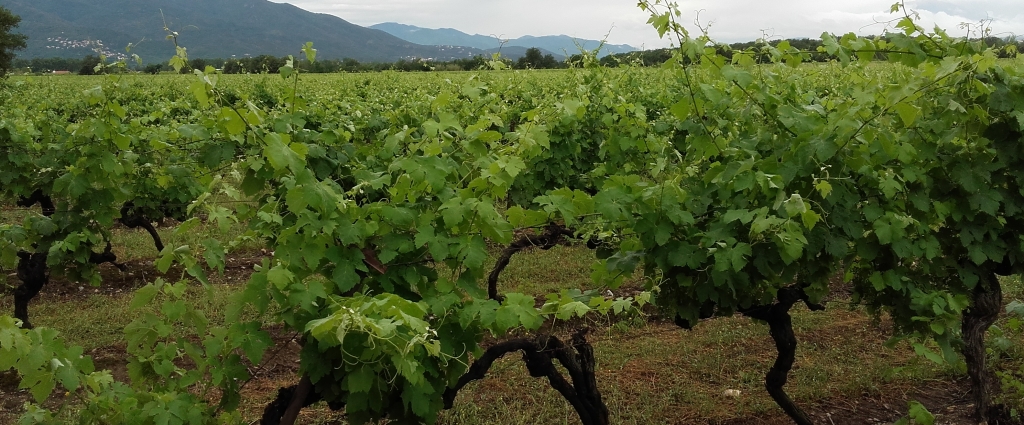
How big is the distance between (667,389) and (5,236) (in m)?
4.75

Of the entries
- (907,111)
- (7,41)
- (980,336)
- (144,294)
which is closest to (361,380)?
(144,294)

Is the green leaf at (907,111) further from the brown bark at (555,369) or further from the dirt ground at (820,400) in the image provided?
the dirt ground at (820,400)

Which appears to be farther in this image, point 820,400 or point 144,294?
point 820,400

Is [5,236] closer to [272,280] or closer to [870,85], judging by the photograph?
[272,280]

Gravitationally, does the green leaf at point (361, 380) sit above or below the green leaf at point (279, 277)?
below

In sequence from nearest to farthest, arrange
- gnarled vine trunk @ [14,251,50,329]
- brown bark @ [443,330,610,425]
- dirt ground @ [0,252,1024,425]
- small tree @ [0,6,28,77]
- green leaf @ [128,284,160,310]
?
green leaf @ [128,284,160,310] < brown bark @ [443,330,610,425] < dirt ground @ [0,252,1024,425] < gnarled vine trunk @ [14,251,50,329] < small tree @ [0,6,28,77]

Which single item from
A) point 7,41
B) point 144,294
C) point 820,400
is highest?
point 144,294

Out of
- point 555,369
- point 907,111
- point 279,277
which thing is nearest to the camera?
point 279,277

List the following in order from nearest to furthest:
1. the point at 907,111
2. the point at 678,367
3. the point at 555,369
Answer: the point at 907,111 → the point at 555,369 → the point at 678,367

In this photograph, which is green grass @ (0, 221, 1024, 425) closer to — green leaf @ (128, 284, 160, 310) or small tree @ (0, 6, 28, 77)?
green leaf @ (128, 284, 160, 310)

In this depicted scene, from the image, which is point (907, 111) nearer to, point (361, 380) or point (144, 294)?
point (361, 380)

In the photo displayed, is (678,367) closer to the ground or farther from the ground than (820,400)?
closer to the ground

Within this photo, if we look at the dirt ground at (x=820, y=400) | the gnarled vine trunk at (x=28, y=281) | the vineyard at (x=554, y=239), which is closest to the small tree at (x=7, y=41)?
the gnarled vine trunk at (x=28, y=281)

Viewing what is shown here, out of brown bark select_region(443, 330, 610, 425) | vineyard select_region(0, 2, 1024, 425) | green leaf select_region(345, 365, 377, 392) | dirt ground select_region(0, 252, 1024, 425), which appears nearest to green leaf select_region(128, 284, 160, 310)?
vineyard select_region(0, 2, 1024, 425)
